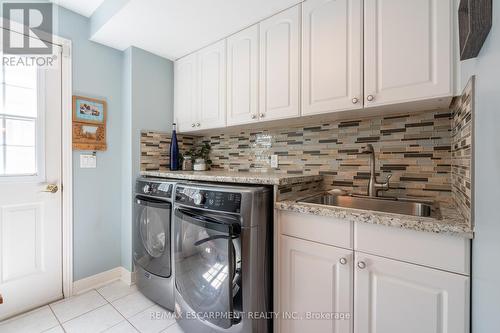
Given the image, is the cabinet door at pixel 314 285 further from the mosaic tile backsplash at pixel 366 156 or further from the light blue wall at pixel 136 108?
the light blue wall at pixel 136 108

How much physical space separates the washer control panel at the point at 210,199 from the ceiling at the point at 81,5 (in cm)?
172

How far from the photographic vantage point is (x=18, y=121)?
5.55 feet

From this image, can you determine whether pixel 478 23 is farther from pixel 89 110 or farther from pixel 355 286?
pixel 89 110

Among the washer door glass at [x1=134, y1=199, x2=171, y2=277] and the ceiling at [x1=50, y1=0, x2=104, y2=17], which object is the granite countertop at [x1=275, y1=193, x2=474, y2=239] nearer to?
the washer door glass at [x1=134, y1=199, x2=171, y2=277]

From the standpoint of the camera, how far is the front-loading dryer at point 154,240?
5.60 feet

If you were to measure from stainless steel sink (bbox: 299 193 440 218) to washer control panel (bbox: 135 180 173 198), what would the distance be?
1.00 meters

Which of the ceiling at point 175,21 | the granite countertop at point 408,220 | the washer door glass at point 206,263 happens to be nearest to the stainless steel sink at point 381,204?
the granite countertop at point 408,220

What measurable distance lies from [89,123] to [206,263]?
65.4 inches

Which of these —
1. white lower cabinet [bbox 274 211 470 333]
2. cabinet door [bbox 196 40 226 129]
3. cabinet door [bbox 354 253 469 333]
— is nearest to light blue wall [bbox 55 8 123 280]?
cabinet door [bbox 196 40 226 129]

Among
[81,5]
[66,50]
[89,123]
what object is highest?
[81,5]

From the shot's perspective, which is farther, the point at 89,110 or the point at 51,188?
the point at 89,110

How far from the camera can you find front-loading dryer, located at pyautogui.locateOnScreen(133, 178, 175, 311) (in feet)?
5.60

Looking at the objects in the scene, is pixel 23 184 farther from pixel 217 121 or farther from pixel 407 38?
pixel 407 38

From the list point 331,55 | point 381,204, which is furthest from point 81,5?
point 381,204
